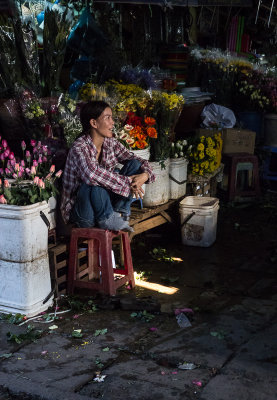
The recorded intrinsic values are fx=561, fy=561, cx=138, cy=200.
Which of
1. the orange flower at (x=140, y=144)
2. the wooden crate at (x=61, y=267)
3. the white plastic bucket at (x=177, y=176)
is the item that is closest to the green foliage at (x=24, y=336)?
the wooden crate at (x=61, y=267)

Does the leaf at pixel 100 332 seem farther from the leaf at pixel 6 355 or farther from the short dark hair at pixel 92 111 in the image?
the short dark hair at pixel 92 111

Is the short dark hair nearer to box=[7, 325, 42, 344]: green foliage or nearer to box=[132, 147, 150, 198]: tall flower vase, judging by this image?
box=[132, 147, 150, 198]: tall flower vase

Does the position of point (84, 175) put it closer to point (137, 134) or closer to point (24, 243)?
point (24, 243)

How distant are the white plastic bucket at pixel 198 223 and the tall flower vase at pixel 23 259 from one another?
2282 millimetres

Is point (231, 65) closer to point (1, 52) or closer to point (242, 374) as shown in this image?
point (1, 52)

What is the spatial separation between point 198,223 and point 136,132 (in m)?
1.36

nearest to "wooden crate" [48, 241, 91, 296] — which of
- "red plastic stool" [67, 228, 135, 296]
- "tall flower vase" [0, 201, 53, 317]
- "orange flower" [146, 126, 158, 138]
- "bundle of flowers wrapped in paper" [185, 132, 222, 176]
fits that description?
"red plastic stool" [67, 228, 135, 296]

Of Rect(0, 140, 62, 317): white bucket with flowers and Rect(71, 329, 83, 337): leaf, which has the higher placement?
Rect(0, 140, 62, 317): white bucket with flowers

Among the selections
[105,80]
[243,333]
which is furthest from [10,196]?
[105,80]

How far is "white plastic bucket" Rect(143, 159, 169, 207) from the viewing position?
6.39 meters

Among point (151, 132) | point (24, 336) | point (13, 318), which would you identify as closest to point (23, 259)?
point (13, 318)

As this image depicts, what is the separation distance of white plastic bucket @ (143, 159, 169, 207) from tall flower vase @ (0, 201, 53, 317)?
1.85 metres

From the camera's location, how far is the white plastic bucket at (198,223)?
21.6 ft

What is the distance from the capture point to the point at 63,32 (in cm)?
625
